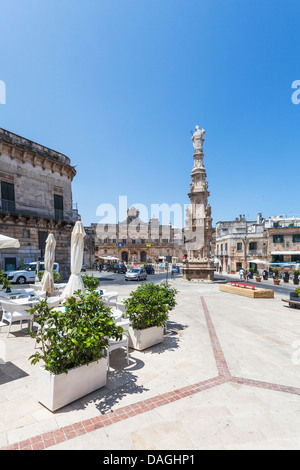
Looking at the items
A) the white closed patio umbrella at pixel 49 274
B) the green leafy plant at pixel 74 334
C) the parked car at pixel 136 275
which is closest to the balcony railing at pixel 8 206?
the white closed patio umbrella at pixel 49 274

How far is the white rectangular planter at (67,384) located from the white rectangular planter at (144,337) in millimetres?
1669

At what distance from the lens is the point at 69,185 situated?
75.1 feet

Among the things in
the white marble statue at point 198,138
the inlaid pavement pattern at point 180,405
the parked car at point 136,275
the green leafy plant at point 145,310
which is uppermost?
the white marble statue at point 198,138

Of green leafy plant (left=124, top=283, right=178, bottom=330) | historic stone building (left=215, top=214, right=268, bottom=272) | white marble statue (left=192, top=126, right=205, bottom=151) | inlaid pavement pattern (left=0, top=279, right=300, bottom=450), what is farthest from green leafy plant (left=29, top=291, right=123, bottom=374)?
historic stone building (left=215, top=214, right=268, bottom=272)

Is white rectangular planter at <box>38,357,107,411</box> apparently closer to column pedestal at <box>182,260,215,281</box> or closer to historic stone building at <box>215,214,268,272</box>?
column pedestal at <box>182,260,215,281</box>

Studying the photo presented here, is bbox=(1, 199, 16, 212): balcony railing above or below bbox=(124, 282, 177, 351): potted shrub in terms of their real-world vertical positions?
above

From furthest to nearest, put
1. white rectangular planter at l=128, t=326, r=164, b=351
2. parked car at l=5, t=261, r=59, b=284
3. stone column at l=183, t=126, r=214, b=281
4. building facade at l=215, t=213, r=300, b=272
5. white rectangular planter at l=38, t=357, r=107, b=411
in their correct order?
building facade at l=215, t=213, r=300, b=272, stone column at l=183, t=126, r=214, b=281, parked car at l=5, t=261, r=59, b=284, white rectangular planter at l=128, t=326, r=164, b=351, white rectangular planter at l=38, t=357, r=107, b=411

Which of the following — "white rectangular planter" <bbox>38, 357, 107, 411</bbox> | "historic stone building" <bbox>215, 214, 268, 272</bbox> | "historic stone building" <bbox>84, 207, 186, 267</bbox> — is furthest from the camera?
"historic stone building" <bbox>84, 207, 186, 267</bbox>

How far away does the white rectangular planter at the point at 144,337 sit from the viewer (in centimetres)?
520

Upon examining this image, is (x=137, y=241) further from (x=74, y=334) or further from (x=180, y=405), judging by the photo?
(x=180, y=405)

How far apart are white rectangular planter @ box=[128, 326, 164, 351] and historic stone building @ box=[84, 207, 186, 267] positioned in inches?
1871

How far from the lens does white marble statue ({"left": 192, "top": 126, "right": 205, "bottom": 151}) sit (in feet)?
69.6

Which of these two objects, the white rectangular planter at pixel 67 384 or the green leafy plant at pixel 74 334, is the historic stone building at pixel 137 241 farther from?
the white rectangular planter at pixel 67 384
